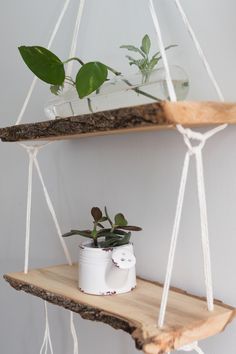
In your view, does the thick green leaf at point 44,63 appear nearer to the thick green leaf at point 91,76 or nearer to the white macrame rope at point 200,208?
the thick green leaf at point 91,76

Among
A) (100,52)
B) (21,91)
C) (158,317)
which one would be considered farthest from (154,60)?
(21,91)

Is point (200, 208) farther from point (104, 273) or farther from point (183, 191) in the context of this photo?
point (104, 273)

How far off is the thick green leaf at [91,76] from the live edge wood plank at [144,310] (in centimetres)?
31

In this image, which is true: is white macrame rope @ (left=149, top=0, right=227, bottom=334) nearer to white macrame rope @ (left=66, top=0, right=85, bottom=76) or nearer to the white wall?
the white wall

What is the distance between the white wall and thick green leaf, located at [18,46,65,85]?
0.16 m

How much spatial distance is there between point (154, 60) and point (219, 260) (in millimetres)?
314

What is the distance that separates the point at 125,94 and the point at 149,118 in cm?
18

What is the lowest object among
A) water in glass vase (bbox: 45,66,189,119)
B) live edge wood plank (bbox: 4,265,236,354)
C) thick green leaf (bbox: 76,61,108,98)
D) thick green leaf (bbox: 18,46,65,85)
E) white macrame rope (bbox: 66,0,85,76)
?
live edge wood plank (bbox: 4,265,236,354)

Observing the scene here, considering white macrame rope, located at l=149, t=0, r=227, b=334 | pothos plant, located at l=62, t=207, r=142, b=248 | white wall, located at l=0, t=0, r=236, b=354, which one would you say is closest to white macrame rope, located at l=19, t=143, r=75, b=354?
white wall, located at l=0, t=0, r=236, b=354

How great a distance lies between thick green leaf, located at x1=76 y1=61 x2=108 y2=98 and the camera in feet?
2.17

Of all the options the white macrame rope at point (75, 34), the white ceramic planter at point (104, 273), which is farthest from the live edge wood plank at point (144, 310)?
the white macrame rope at point (75, 34)

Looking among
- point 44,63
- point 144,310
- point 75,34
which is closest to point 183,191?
point 144,310

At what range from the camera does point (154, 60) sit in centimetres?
68

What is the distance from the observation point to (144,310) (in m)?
0.63
